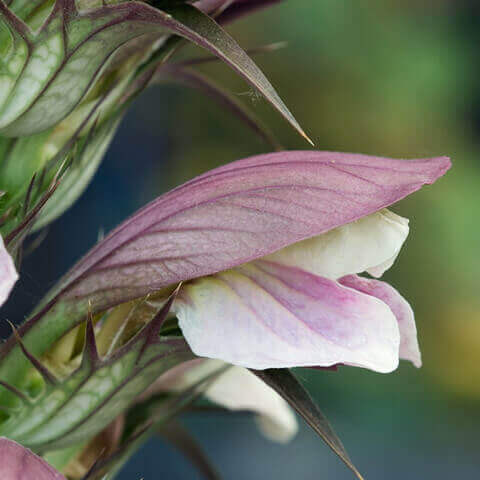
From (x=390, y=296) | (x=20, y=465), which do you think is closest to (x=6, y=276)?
(x=20, y=465)

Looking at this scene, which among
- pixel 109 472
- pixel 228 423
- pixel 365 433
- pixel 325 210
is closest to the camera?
pixel 325 210

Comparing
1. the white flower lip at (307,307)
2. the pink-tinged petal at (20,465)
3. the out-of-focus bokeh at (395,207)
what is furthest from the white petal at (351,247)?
the out-of-focus bokeh at (395,207)

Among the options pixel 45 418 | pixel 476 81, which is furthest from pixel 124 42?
pixel 476 81

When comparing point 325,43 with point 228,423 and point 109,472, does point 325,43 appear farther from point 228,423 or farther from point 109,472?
point 109,472

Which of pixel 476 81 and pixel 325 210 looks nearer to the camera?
pixel 325 210

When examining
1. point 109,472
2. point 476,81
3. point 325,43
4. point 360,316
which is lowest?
point 476,81

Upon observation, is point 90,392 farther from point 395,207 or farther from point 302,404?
point 395,207

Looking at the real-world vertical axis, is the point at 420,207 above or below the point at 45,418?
below
